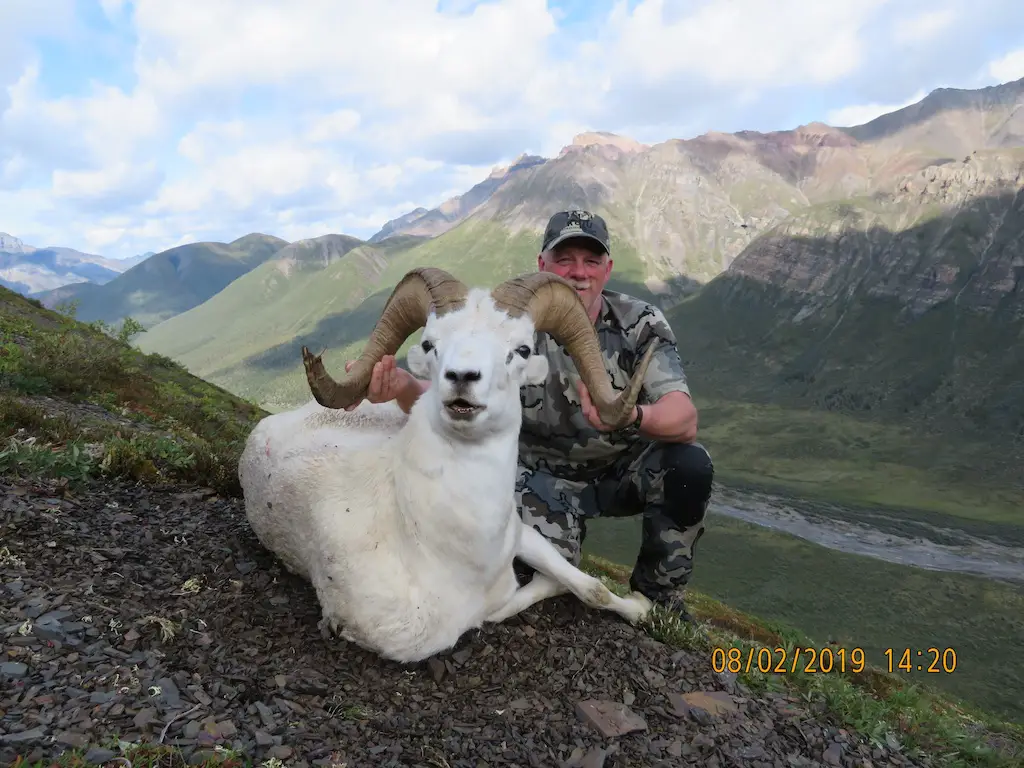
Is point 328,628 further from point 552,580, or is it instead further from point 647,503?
point 647,503

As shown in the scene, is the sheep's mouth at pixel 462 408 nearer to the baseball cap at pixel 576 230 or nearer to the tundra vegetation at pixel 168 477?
the tundra vegetation at pixel 168 477

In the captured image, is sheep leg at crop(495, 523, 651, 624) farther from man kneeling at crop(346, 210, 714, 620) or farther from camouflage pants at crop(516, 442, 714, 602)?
camouflage pants at crop(516, 442, 714, 602)

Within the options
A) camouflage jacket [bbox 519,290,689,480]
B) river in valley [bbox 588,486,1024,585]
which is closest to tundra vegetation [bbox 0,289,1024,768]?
camouflage jacket [bbox 519,290,689,480]

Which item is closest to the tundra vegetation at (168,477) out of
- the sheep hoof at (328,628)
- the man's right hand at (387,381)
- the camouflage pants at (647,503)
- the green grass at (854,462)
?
the camouflage pants at (647,503)

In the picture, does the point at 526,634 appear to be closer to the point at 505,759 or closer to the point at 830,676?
the point at 505,759

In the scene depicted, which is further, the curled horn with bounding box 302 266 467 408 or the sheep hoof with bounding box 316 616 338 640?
the sheep hoof with bounding box 316 616 338 640

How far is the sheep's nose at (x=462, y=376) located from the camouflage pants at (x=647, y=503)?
9.98 ft

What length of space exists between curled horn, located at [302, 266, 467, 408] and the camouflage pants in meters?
2.62

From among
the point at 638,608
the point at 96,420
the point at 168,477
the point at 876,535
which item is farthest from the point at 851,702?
the point at 876,535

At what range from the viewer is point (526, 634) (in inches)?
230

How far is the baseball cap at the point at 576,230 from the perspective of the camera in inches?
296

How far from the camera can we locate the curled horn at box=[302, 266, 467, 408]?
5.05 metres

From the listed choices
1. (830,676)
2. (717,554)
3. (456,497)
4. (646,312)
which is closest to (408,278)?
(456,497)

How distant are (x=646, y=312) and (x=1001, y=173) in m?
229
